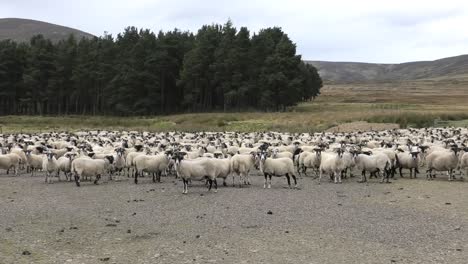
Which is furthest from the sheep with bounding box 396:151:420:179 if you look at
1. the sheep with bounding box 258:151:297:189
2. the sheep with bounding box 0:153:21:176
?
the sheep with bounding box 0:153:21:176

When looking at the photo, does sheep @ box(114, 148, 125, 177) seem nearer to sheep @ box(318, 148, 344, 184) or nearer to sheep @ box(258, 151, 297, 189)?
sheep @ box(258, 151, 297, 189)

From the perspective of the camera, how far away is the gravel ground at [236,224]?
13.3 meters

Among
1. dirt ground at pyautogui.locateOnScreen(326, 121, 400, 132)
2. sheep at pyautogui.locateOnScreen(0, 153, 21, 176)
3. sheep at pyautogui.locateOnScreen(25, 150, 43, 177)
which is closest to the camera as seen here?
sheep at pyautogui.locateOnScreen(0, 153, 21, 176)

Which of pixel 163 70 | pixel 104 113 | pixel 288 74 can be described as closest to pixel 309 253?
pixel 288 74

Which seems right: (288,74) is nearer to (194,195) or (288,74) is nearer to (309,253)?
(194,195)

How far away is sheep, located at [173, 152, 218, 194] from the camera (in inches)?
914

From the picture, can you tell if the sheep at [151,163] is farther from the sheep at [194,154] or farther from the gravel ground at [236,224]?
the sheep at [194,154]

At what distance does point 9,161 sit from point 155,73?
75.6m

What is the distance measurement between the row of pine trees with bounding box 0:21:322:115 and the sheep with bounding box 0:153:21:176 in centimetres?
6366

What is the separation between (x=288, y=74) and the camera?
9612 cm

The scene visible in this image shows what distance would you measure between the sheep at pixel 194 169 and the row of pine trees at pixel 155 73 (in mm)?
68587

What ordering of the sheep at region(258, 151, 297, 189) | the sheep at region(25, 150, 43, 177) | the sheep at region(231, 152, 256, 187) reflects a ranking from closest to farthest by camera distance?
1. the sheep at region(258, 151, 297, 189)
2. the sheep at region(231, 152, 256, 187)
3. the sheep at region(25, 150, 43, 177)

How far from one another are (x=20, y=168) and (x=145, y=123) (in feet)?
155

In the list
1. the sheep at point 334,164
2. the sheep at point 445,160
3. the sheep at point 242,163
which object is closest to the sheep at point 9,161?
the sheep at point 242,163
